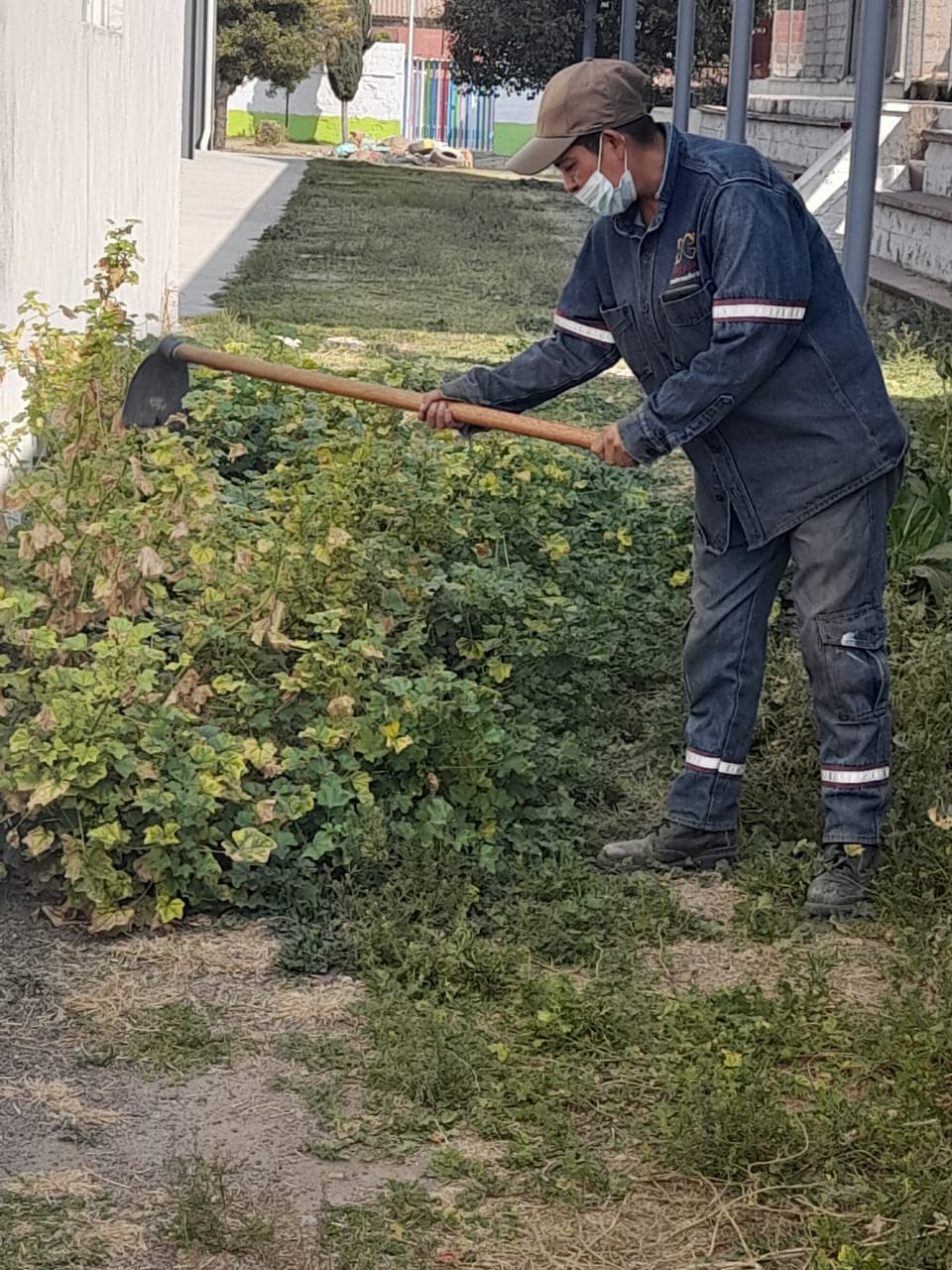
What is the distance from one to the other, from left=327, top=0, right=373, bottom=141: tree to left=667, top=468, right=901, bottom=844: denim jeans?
35048 millimetres

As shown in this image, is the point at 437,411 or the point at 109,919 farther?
the point at 437,411

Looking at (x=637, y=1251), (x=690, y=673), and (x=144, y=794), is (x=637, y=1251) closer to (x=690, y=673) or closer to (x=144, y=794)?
(x=144, y=794)

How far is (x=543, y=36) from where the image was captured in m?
34.2

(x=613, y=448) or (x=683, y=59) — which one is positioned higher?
(x=683, y=59)

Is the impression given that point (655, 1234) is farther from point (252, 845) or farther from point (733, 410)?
point (733, 410)

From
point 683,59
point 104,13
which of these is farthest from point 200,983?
point 683,59

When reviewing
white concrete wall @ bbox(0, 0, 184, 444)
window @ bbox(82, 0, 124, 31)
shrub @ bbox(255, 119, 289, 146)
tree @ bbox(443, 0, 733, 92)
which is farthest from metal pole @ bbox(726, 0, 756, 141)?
shrub @ bbox(255, 119, 289, 146)

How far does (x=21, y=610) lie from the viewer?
4.11 m

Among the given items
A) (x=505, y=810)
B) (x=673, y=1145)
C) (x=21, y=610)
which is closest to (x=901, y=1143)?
(x=673, y=1145)

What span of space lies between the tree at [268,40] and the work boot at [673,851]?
29605 millimetres

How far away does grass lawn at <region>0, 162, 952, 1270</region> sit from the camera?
114 inches

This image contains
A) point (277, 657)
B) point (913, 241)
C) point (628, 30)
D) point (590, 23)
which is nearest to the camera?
point (277, 657)

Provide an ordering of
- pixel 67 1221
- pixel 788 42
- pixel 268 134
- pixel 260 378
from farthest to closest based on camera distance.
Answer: pixel 268 134 → pixel 788 42 → pixel 260 378 → pixel 67 1221

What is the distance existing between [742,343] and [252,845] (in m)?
1.42
